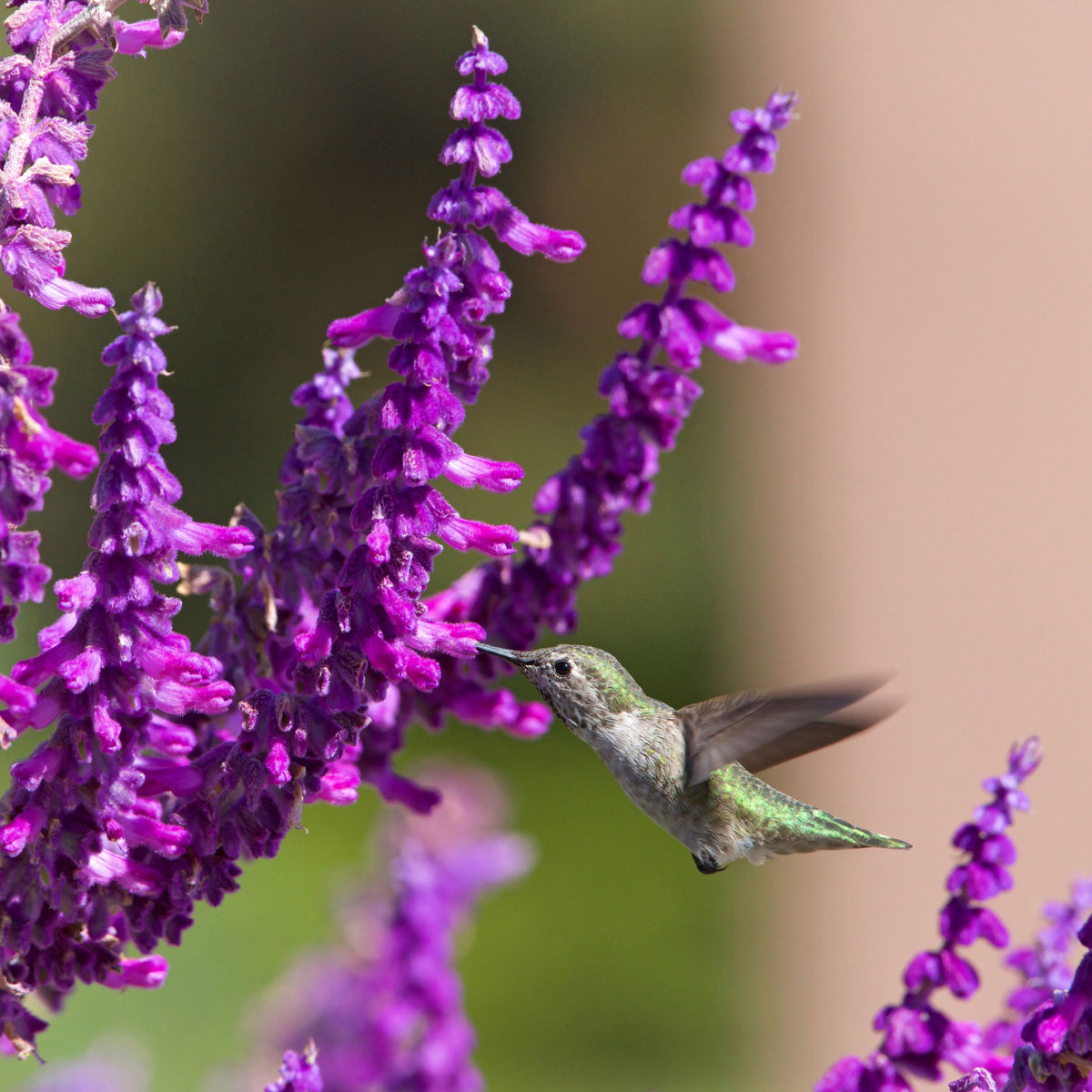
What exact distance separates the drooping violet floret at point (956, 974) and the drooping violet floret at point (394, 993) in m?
1.02

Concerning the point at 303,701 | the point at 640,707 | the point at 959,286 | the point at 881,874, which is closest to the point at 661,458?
the point at 959,286

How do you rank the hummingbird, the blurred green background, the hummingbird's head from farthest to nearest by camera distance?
the blurred green background < the hummingbird's head < the hummingbird

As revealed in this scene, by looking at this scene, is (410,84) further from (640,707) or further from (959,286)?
(640,707)

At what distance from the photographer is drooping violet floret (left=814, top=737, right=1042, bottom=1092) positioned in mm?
2072

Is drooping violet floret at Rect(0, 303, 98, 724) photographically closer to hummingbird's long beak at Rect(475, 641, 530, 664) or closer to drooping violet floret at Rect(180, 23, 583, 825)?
drooping violet floret at Rect(180, 23, 583, 825)

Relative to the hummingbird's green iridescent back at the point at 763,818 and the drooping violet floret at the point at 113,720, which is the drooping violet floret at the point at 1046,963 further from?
the drooping violet floret at the point at 113,720

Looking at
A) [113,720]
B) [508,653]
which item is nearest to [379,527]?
[113,720]

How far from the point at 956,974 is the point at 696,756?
0.64 m

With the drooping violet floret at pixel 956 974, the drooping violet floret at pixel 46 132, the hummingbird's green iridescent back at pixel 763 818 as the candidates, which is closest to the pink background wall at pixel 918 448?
the hummingbird's green iridescent back at pixel 763 818

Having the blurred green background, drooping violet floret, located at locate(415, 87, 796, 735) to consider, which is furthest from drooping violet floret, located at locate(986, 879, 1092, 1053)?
the blurred green background

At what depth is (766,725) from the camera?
93.8 inches

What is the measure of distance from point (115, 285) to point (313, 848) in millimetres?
4207

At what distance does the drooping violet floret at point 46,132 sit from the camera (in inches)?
62.6

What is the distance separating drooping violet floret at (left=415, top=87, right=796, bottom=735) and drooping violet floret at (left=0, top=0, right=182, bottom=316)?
0.84 m
